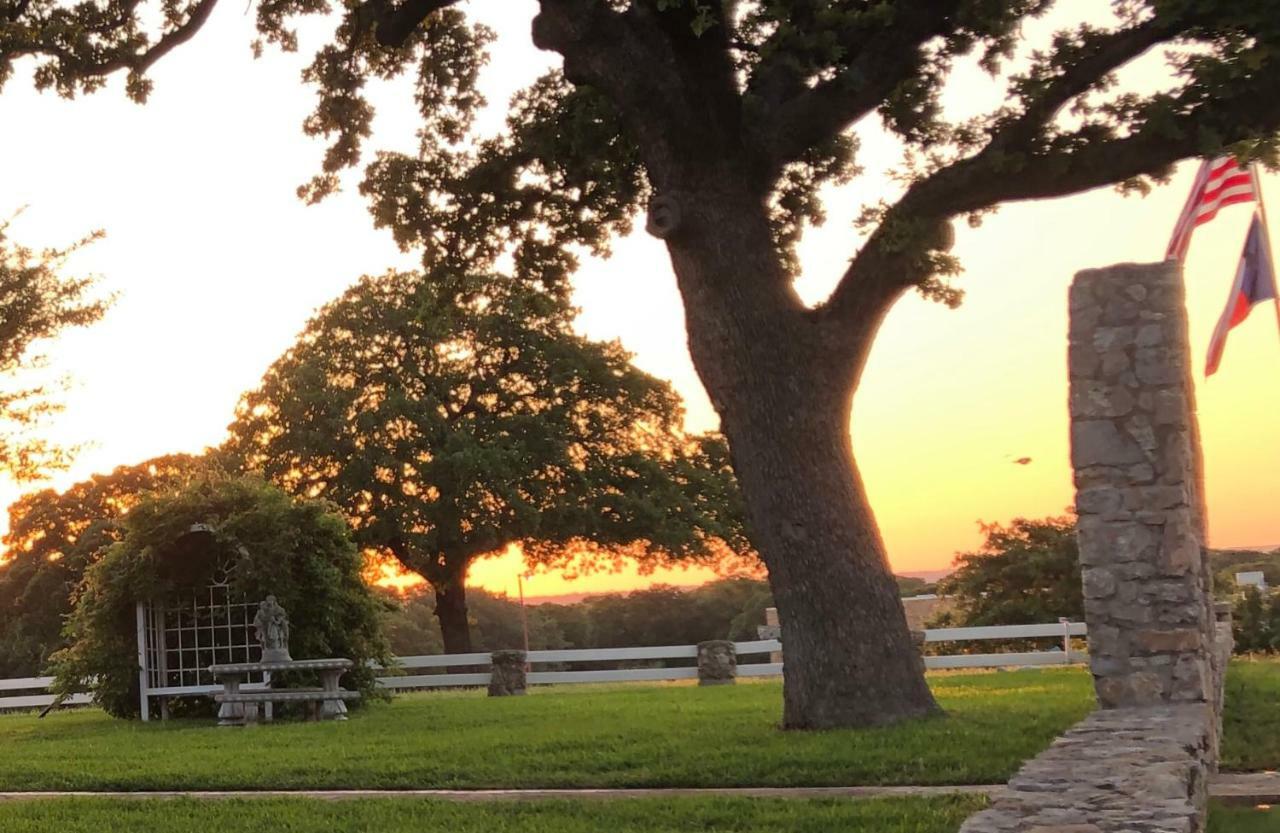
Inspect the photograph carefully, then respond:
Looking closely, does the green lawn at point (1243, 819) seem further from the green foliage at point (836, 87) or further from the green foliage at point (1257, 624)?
the green foliage at point (1257, 624)

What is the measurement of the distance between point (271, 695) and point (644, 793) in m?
9.55

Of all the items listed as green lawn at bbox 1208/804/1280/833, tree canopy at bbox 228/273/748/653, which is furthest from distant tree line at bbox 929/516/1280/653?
green lawn at bbox 1208/804/1280/833

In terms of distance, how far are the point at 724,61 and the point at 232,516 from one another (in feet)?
34.3

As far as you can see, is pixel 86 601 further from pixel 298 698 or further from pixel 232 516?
pixel 298 698

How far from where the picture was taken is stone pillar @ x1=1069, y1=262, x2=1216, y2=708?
8.13 meters

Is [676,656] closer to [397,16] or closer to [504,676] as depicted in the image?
[504,676]

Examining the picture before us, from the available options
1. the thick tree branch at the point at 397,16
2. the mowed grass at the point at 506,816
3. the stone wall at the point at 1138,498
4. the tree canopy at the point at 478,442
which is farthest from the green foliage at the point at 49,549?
the stone wall at the point at 1138,498

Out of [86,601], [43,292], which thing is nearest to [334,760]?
[86,601]

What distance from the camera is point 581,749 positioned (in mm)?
10617

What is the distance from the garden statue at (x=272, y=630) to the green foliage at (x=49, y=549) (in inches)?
793

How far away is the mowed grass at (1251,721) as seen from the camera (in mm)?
8414

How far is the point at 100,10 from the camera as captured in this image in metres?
14.8

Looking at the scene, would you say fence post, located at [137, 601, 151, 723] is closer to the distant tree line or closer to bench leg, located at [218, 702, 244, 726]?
bench leg, located at [218, 702, 244, 726]

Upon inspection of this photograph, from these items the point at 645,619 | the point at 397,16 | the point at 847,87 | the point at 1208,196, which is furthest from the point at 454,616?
the point at 847,87
